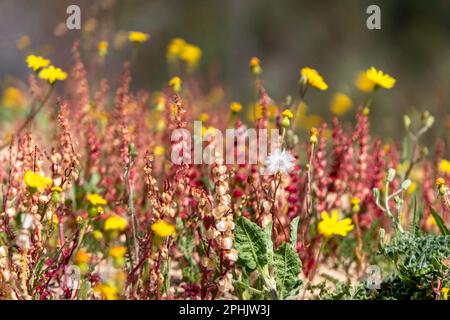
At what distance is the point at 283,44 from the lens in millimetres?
13703

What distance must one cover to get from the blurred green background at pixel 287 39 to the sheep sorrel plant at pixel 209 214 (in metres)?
8.53

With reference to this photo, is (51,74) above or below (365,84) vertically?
below

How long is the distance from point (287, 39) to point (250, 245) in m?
11.8

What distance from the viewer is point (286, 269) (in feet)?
7.36

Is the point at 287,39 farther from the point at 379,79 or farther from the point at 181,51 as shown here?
the point at 379,79

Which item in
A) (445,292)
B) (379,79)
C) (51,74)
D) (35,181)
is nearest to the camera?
(35,181)

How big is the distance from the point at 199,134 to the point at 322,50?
35.5 ft

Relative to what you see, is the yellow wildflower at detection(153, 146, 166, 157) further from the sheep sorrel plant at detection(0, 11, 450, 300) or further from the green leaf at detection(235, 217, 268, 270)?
the green leaf at detection(235, 217, 268, 270)

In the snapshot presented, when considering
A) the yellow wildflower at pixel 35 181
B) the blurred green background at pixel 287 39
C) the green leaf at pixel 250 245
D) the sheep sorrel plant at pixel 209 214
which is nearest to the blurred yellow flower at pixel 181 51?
the sheep sorrel plant at pixel 209 214

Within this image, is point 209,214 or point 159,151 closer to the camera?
point 209,214

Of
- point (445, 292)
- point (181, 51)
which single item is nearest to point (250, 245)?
point (445, 292)

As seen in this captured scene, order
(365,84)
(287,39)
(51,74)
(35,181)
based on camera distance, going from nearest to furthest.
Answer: (35,181) → (51,74) → (365,84) → (287,39)
